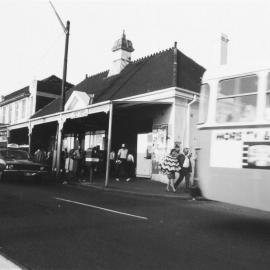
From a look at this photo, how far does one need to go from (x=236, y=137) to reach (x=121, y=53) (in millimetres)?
20165

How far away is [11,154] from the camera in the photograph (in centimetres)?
1733

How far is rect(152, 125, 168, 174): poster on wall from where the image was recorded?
18453mm

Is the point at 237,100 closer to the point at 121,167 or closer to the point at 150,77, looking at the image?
the point at 121,167

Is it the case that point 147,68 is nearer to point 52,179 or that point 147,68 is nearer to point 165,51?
point 165,51

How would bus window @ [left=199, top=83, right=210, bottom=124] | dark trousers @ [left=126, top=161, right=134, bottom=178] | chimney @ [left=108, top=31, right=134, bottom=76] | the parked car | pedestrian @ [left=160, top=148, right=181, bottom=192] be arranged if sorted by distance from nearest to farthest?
bus window @ [left=199, top=83, right=210, bottom=124]
pedestrian @ [left=160, top=148, right=181, bottom=192]
the parked car
dark trousers @ [left=126, top=161, right=134, bottom=178]
chimney @ [left=108, top=31, right=134, bottom=76]

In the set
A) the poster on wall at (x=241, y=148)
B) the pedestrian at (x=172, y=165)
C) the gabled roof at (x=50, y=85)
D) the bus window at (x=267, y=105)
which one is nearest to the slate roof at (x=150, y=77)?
the pedestrian at (x=172, y=165)

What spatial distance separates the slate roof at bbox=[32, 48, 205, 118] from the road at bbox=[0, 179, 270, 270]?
9992 millimetres

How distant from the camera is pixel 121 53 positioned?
85.9 feet

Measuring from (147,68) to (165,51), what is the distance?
4.91ft

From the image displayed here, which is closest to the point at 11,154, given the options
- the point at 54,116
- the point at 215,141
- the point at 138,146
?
the point at 54,116

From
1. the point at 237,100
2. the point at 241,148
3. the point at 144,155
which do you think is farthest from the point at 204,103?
the point at 144,155

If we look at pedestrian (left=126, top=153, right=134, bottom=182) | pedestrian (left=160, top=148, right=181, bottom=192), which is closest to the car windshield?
pedestrian (left=126, top=153, right=134, bottom=182)

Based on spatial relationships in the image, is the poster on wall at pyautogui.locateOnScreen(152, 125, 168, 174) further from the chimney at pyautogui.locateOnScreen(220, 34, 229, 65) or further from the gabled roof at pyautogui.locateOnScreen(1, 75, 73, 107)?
the gabled roof at pyautogui.locateOnScreen(1, 75, 73, 107)

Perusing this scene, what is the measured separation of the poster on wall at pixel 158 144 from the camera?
60.5 feet
